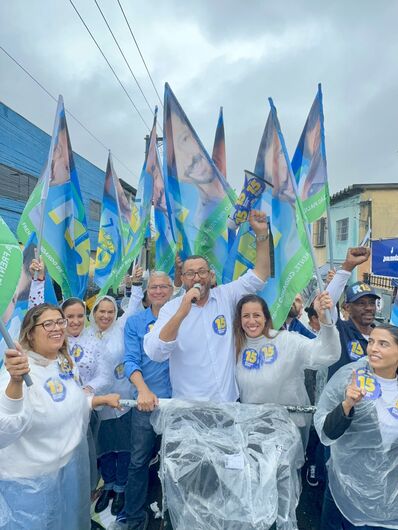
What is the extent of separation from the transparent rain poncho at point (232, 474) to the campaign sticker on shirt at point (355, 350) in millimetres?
1087

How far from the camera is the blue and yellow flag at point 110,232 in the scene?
5.32 metres

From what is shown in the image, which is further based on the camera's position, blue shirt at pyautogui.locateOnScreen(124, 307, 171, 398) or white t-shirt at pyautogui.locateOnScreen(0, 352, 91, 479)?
blue shirt at pyautogui.locateOnScreen(124, 307, 171, 398)

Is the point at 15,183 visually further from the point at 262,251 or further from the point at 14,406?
the point at 14,406

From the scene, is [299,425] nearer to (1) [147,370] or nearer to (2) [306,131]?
(1) [147,370]

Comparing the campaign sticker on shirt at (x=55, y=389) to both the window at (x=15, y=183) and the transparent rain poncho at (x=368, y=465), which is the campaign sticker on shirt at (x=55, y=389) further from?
the window at (x=15, y=183)

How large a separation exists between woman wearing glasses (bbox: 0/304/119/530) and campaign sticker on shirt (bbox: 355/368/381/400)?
5.09 ft

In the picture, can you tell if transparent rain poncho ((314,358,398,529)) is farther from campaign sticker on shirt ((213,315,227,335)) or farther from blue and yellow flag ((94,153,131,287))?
blue and yellow flag ((94,153,131,287))

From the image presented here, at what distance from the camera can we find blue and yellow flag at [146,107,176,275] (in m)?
4.48

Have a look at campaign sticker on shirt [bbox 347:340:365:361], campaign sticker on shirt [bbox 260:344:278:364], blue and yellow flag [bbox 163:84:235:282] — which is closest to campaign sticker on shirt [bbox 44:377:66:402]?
campaign sticker on shirt [bbox 260:344:278:364]

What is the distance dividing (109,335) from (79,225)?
62.2 inches

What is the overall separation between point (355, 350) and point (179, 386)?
1456 mm

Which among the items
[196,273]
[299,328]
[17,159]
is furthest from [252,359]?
[17,159]

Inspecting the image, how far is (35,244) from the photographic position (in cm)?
373

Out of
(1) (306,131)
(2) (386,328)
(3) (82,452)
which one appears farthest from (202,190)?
(3) (82,452)
